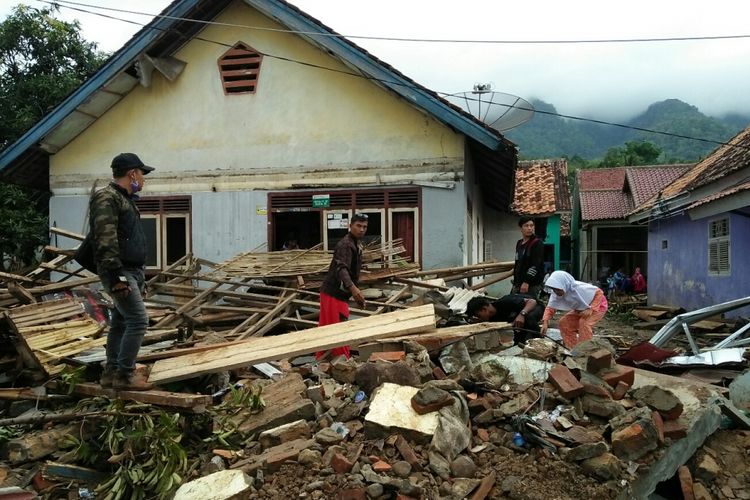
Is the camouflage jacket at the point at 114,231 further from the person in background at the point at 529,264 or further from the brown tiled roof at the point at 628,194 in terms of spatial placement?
the brown tiled roof at the point at 628,194

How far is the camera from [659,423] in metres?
3.62

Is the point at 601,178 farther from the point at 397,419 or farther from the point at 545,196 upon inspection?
the point at 397,419

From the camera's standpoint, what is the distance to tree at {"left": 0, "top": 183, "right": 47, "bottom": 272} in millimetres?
11703

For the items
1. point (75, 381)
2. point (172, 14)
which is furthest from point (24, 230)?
point (75, 381)

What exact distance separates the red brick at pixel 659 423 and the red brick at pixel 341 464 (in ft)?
6.62

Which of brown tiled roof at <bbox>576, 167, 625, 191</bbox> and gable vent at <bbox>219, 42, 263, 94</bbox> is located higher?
brown tiled roof at <bbox>576, 167, 625, 191</bbox>

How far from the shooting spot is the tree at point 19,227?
11.7 meters

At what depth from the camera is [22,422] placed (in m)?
4.05

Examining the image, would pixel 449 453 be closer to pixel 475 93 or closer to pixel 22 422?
pixel 22 422

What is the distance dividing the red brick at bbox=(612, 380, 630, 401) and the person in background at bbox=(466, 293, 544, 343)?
1457 millimetres

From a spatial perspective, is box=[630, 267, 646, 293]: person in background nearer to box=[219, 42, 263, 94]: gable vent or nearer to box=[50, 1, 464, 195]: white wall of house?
box=[50, 1, 464, 195]: white wall of house

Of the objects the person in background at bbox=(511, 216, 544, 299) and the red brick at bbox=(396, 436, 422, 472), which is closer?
the red brick at bbox=(396, 436, 422, 472)

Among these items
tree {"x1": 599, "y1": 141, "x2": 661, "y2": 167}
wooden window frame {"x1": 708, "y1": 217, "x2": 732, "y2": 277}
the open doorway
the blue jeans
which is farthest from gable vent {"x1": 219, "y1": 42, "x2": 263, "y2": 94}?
tree {"x1": 599, "y1": 141, "x2": 661, "y2": 167}

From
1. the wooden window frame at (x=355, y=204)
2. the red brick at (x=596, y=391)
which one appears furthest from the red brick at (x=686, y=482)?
the wooden window frame at (x=355, y=204)
